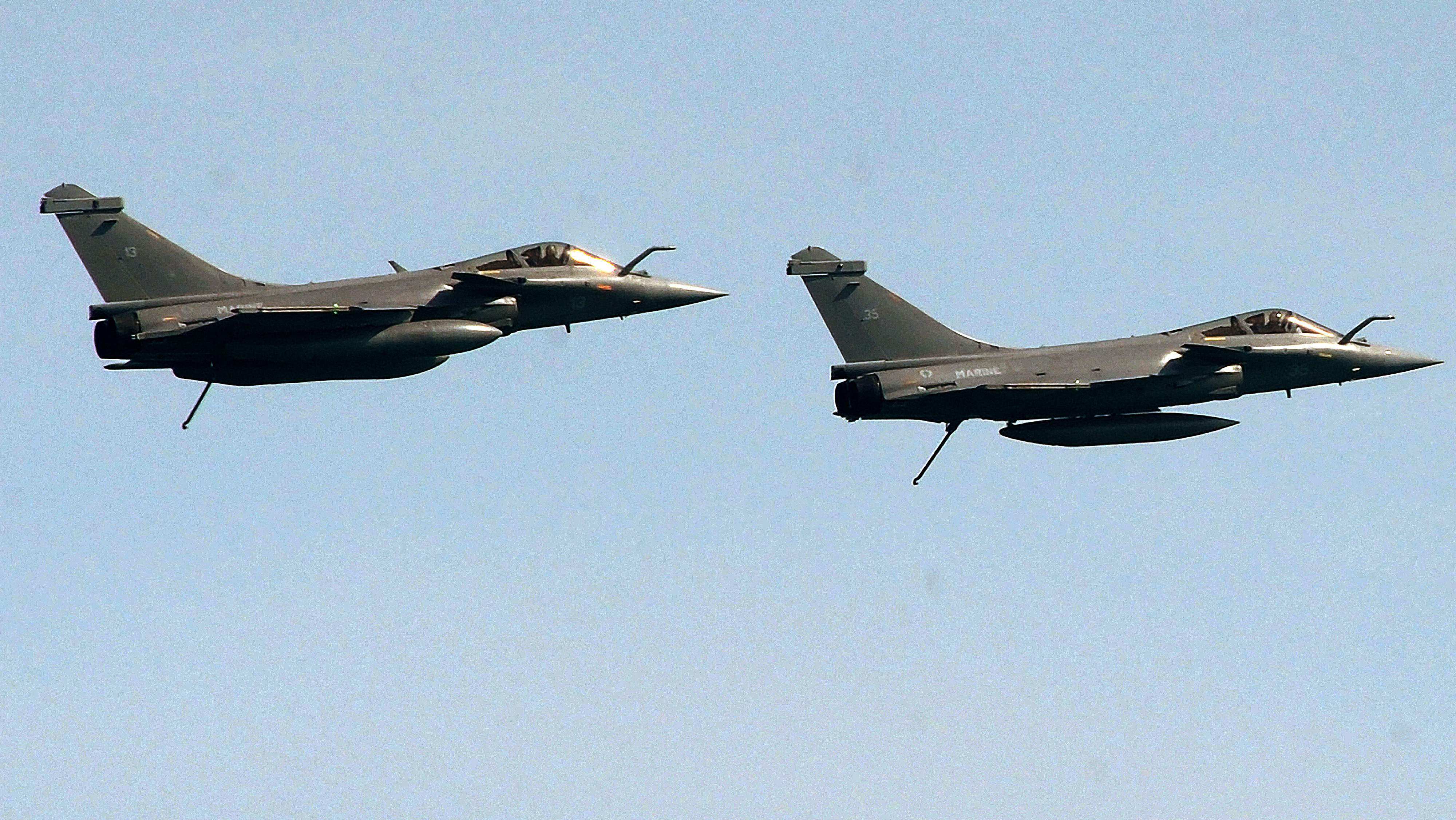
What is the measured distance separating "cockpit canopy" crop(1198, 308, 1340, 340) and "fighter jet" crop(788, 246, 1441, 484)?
46 millimetres

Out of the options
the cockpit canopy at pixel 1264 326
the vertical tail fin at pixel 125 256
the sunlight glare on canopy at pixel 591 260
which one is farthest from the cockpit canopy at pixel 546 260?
the cockpit canopy at pixel 1264 326

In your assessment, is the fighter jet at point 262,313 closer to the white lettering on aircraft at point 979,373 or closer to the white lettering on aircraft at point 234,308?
the white lettering on aircraft at point 234,308

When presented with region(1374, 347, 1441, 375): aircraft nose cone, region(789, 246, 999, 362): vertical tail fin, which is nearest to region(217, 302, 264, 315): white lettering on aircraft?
region(789, 246, 999, 362): vertical tail fin

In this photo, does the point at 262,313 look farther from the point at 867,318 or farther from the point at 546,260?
the point at 867,318

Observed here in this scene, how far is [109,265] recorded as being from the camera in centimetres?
5959

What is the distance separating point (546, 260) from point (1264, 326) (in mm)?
17529

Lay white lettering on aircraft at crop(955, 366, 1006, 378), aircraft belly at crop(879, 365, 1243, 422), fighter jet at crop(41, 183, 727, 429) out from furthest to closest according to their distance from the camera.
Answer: white lettering on aircraft at crop(955, 366, 1006, 378)
aircraft belly at crop(879, 365, 1243, 422)
fighter jet at crop(41, 183, 727, 429)

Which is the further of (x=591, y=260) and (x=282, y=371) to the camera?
(x=591, y=260)

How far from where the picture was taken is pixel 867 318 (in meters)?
61.7

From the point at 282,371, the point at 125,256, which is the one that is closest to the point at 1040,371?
the point at 282,371

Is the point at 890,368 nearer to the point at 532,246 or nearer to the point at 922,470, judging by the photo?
the point at 922,470

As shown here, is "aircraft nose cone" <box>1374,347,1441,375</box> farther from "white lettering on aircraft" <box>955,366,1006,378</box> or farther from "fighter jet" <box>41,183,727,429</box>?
"fighter jet" <box>41,183,727,429</box>

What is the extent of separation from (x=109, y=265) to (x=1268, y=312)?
90.9 feet

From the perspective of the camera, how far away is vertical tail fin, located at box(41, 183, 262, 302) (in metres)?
59.5
